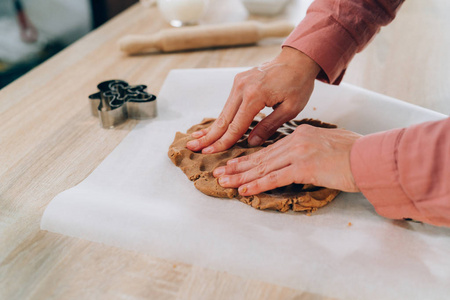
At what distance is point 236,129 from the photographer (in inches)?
40.9

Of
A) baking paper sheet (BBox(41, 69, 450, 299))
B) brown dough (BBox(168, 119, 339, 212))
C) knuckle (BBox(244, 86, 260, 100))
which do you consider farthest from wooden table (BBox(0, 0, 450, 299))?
knuckle (BBox(244, 86, 260, 100))

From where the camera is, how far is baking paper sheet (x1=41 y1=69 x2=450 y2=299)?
0.75m

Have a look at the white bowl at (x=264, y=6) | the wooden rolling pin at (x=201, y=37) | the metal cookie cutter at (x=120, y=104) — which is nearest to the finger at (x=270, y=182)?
the metal cookie cutter at (x=120, y=104)

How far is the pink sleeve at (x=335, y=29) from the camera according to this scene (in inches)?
43.3

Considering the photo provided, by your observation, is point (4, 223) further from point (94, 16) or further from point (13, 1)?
point (94, 16)

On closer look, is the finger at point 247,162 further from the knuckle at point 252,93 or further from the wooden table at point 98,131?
the wooden table at point 98,131

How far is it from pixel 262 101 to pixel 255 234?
38 centimetres

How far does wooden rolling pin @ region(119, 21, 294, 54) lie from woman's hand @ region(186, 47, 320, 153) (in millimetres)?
744

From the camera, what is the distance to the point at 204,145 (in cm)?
107

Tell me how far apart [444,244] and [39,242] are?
0.88 metres

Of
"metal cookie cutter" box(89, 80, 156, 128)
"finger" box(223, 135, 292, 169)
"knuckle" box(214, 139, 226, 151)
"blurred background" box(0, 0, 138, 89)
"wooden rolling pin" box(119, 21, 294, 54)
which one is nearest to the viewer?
"finger" box(223, 135, 292, 169)

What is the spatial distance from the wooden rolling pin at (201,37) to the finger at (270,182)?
1030 millimetres

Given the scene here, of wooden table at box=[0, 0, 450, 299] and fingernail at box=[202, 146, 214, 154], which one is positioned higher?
fingernail at box=[202, 146, 214, 154]

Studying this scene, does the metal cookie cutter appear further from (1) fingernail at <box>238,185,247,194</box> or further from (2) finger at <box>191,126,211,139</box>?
(1) fingernail at <box>238,185,247,194</box>
